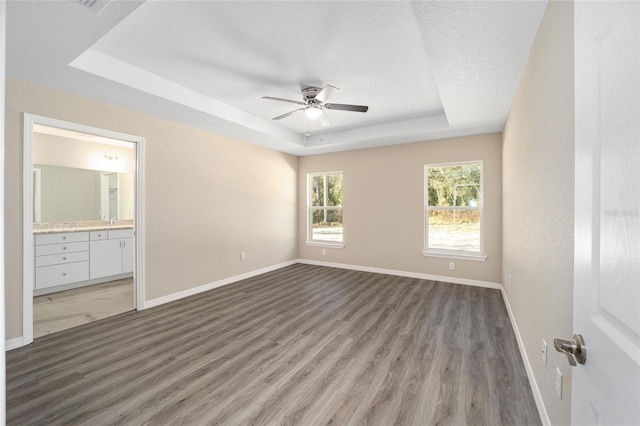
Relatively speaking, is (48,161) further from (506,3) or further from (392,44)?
(506,3)

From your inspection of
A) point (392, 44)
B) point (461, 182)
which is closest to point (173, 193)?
point (392, 44)

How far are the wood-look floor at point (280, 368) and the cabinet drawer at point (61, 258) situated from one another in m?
1.93

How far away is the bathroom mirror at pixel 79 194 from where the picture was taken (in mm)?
4543

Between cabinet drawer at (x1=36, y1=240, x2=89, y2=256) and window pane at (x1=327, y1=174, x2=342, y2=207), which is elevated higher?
window pane at (x1=327, y1=174, x2=342, y2=207)

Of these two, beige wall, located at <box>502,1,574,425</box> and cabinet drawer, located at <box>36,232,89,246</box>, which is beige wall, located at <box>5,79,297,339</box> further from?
beige wall, located at <box>502,1,574,425</box>

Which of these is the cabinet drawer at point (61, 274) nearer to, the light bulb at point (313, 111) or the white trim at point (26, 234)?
the white trim at point (26, 234)

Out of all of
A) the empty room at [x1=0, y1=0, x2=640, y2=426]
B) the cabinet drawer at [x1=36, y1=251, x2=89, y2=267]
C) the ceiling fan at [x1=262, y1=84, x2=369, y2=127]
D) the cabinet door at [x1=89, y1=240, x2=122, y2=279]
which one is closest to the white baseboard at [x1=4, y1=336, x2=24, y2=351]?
the empty room at [x1=0, y1=0, x2=640, y2=426]

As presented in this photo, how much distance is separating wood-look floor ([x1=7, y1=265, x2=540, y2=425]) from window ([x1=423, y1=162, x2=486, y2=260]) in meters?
1.23

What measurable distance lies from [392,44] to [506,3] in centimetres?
90

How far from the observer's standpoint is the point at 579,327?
734 mm

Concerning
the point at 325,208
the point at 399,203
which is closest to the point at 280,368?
the point at 399,203

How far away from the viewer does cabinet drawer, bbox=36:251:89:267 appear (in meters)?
4.00

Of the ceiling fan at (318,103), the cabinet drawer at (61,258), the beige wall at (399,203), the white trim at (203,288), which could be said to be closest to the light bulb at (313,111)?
the ceiling fan at (318,103)

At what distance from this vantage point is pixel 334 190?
5.91m
